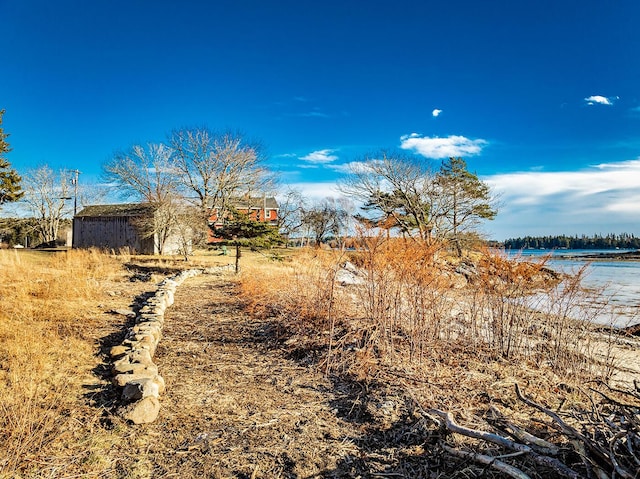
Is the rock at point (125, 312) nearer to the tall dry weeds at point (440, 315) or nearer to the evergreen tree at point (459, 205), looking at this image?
the tall dry weeds at point (440, 315)

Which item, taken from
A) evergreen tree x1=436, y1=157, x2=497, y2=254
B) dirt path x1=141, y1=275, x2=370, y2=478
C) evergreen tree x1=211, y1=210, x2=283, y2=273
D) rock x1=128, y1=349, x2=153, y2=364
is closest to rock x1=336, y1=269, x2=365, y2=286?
dirt path x1=141, y1=275, x2=370, y2=478

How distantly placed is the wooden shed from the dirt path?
63.2ft

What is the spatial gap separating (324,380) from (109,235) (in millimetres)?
24793

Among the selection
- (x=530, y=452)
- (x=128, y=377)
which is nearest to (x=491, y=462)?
(x=530, y=452)

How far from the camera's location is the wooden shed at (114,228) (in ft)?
77.0

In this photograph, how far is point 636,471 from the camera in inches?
73.9

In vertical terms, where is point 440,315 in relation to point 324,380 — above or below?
above

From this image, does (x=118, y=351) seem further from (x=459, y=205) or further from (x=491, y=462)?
(x=459, y=205)

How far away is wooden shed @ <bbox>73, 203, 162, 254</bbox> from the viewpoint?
23469 millimetres

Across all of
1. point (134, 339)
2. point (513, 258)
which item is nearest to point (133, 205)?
point (134, 339)

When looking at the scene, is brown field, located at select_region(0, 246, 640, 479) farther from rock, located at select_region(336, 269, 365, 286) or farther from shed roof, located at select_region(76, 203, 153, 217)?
shed roof, located at select_region(76, 203, 153, 217)

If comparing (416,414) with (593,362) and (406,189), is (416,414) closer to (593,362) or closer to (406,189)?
(593,362)

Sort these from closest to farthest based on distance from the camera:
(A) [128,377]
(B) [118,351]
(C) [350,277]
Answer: (A) [128,377]
(B) [118,351]
(C) [350,277]

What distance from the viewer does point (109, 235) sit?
25.1 meters
